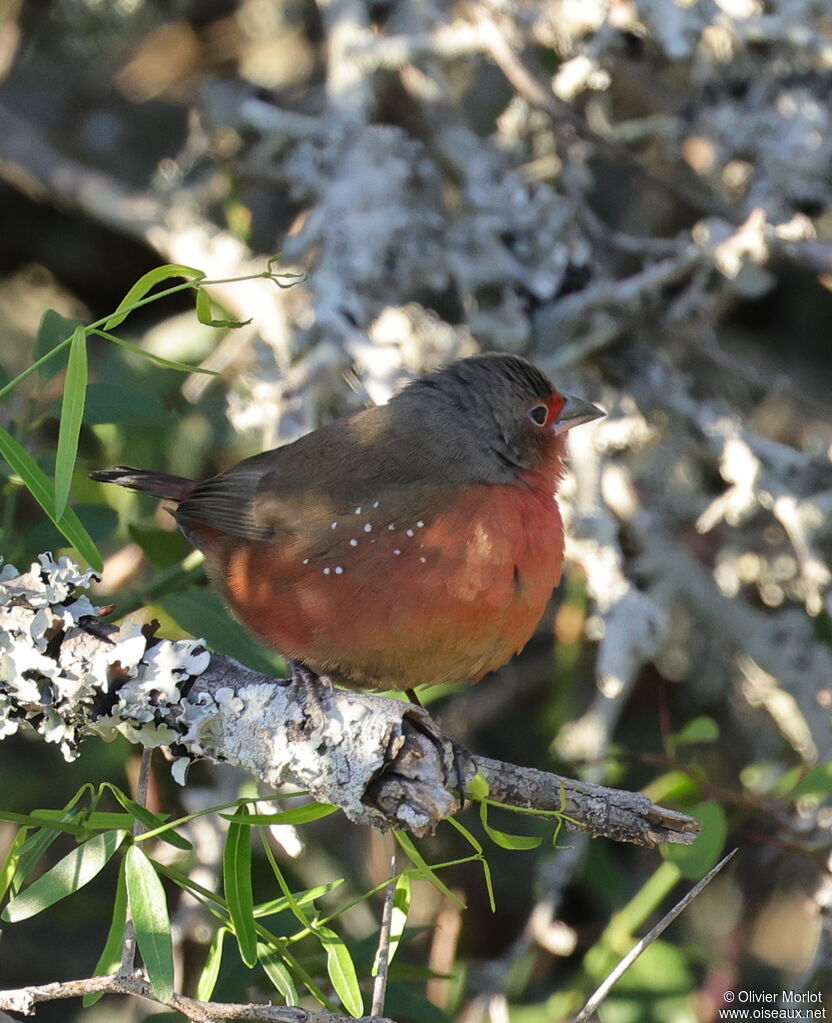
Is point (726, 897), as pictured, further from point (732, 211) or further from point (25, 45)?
point (25, 45)

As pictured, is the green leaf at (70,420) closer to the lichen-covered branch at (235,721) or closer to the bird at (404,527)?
the lichen-covered branch at (235,721)

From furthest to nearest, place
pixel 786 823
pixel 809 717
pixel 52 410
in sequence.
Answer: pixel 809 717, pixel 786 823, pixel 52 410

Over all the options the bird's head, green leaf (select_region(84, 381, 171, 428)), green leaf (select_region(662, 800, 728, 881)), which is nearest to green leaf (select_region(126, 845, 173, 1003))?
green leaf (select_region(84, 381, 171, 428))

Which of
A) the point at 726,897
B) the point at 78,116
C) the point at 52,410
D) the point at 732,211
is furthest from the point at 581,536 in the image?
the point at 78,116

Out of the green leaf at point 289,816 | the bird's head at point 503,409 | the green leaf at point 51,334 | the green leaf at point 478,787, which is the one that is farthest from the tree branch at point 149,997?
the bird's head at point 503,409

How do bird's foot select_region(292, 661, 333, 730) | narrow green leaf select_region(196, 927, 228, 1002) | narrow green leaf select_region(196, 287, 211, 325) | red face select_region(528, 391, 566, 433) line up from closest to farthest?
1. narrow green leaf select_region(196, 287, 211, 325)
2. narrow green leaf select_region(196, 927, 228, 1002)
3. bird's foot select_region(292, 661, 333, 730)
4. red face select_region(528, 391, 566, 433)

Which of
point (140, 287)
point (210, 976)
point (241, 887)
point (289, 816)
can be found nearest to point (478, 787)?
point (289, 816)

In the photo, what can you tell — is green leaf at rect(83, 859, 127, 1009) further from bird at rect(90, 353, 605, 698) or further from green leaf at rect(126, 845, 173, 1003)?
bird at rect(90, 353, 605, 698)
